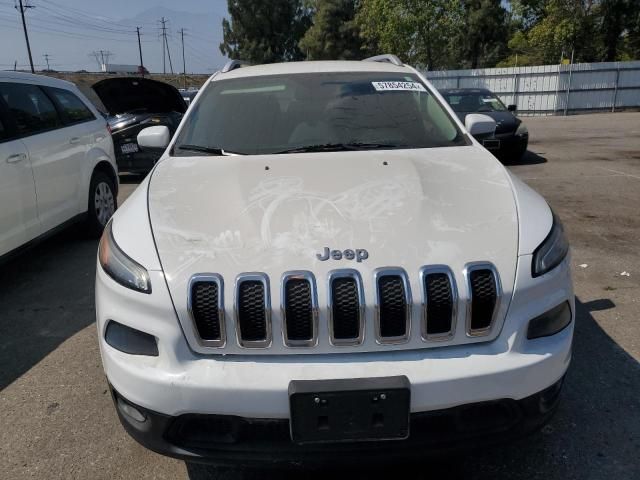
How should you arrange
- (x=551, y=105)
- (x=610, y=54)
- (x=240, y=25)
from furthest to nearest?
1. (x=240, y=25)
2. (x=610, y=54)
3. (x=551, y=105)

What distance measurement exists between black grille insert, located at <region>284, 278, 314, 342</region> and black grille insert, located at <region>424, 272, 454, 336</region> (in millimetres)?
398

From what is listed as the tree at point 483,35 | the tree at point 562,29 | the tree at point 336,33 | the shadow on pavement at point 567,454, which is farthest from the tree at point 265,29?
the shadow on pavement at point 567,454


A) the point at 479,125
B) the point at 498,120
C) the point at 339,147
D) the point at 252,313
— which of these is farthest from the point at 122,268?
the point at 498,120

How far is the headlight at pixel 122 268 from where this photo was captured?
6.30 feet

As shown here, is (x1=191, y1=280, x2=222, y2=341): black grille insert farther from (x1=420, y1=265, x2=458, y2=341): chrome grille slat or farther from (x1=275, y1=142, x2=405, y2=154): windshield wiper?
(x1=275, y1=142, x2=405, y2=154): windshield wiper

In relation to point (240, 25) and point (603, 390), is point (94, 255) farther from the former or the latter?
point (240, 25)

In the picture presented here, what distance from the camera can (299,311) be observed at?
1808 millimetres

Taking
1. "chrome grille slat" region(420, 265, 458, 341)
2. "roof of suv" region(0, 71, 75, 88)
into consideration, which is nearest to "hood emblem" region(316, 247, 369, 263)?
"chrome grille slat" region(420, 265, 458, 341)

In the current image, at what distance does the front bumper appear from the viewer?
70.4 inches

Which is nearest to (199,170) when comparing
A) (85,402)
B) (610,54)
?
(85,402)

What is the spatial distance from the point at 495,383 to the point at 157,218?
1.44m

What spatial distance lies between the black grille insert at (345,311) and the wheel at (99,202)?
442 centimetres

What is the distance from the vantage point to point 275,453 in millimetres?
1782

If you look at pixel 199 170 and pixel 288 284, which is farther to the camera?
pixel 199 170
